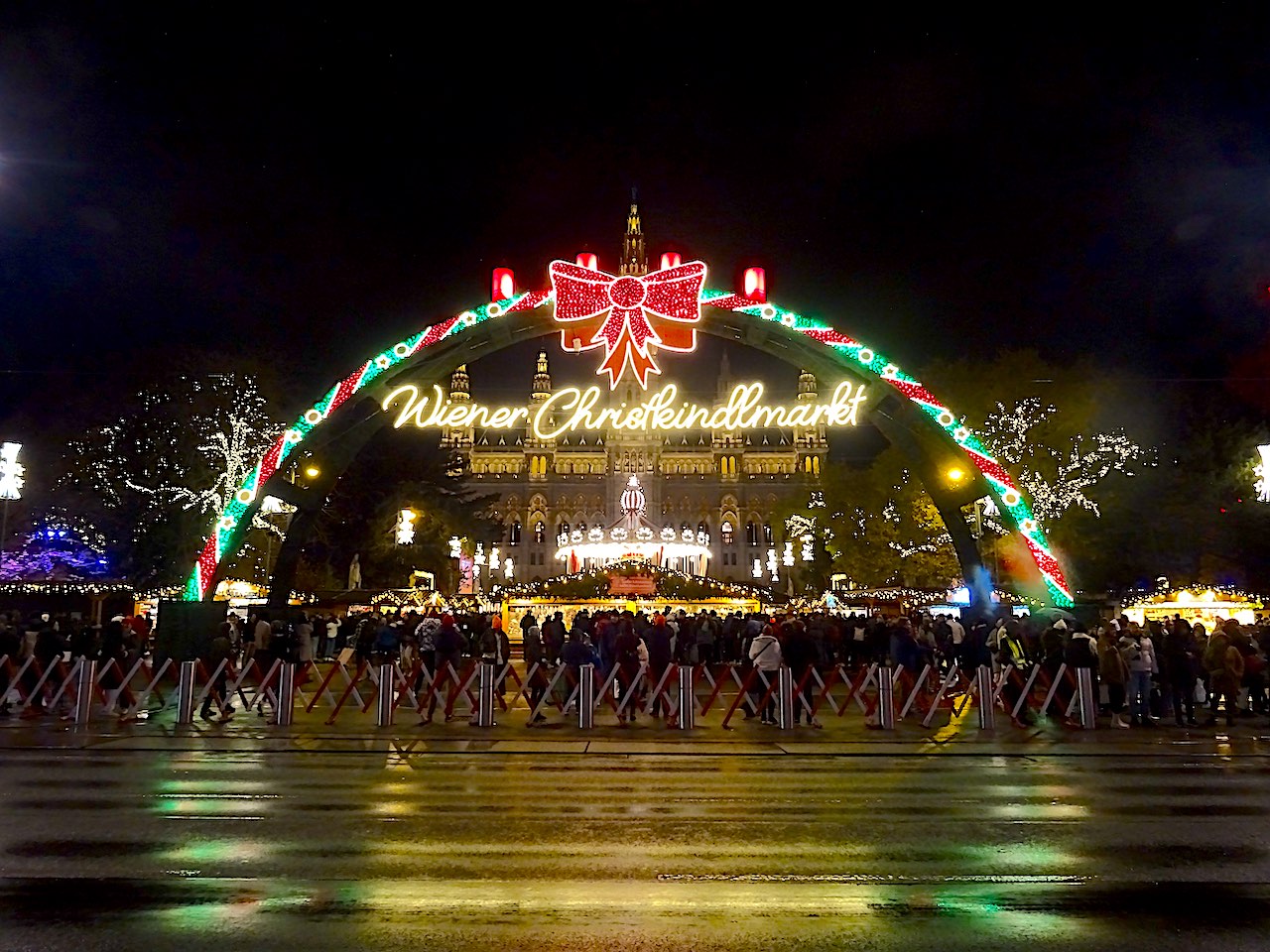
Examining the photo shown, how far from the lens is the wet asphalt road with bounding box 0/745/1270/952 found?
5.66m

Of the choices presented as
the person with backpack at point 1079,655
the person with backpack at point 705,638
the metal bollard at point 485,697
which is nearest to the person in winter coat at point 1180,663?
the person with backpack at point 1079,655

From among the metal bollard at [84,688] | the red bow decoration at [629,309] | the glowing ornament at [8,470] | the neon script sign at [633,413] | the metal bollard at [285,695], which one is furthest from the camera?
the glowing ornament at [8,470]

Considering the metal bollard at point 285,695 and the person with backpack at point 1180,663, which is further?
the person with backpack at point 1180,663

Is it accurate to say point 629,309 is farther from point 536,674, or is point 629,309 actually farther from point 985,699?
point 985,699

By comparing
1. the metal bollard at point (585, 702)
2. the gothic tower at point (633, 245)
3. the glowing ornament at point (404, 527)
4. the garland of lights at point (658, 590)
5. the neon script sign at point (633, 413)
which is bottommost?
the metal bollard at point (585, 702)

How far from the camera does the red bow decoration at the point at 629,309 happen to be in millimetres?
20969

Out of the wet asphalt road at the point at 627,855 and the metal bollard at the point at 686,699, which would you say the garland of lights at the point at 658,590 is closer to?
the metal bollard at the point at 686,699

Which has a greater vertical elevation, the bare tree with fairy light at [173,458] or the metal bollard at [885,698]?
the bare tree with fairy light at [173,458]

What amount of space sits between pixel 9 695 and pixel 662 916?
15123mm

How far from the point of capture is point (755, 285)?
21281mm

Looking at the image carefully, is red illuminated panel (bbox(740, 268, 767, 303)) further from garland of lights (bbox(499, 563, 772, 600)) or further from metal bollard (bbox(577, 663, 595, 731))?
garland of lights (bbox(499, 563, 772, 600))

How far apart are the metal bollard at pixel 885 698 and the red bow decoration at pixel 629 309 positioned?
28.6 ft

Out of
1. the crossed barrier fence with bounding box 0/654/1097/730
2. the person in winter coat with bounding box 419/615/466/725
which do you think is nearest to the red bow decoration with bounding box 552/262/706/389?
the person in winter coat with bounding box 419/615/466/725

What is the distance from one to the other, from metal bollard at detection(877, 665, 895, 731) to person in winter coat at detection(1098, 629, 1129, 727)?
360cm
